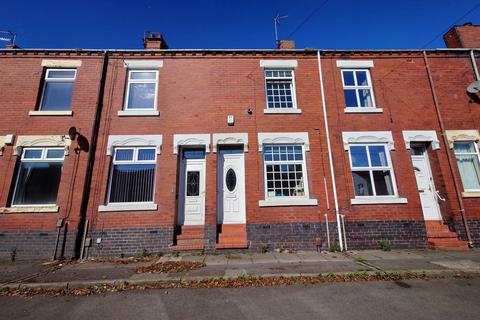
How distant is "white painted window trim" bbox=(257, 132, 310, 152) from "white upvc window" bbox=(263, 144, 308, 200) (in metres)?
0.18

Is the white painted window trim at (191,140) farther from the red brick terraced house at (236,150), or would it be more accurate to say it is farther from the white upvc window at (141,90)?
the white upvc window at (141,90)

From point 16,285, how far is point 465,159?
14.0m

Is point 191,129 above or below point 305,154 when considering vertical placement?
above

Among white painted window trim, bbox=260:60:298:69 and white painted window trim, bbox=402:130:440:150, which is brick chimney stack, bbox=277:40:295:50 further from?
white painted window trim, bbox=402:130:440:150

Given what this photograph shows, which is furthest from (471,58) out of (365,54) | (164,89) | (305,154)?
(164,89)

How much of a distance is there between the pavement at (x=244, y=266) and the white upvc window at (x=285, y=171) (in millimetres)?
2017

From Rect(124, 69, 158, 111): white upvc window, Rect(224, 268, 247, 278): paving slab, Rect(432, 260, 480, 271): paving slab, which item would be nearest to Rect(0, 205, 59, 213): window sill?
Rect(124, 69, 158, 111): white upvc window

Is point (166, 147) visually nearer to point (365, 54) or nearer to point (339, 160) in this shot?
point (339, 160)

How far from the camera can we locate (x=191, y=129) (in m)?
8.26

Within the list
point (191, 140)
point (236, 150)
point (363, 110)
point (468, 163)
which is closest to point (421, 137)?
point (468, 163)

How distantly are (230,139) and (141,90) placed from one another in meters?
4.11

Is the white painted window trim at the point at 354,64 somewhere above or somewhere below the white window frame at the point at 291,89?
above

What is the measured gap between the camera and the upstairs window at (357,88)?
893cm

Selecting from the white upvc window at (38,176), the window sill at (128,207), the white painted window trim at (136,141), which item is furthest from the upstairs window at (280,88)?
the white upvc window at (38,176)
